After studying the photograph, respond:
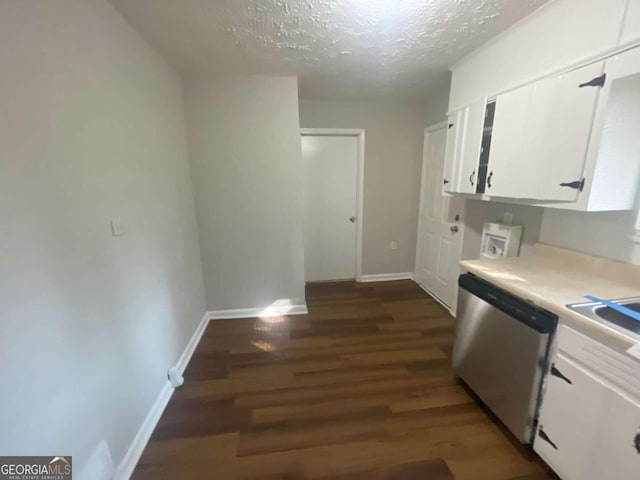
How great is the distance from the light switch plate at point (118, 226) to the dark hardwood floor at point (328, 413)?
4.02 ft

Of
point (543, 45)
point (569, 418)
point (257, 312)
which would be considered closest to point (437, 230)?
point (543, 45)

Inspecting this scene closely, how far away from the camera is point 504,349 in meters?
1.50

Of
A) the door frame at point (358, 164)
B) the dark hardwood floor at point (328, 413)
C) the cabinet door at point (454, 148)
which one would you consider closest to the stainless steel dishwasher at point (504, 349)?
the dark hardwood floor at point (328, 413)

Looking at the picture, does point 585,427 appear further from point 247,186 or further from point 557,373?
point 247,186

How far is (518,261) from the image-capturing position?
5.98 ft

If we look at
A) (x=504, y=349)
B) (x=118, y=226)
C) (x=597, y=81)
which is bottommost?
(x=504, y=349)

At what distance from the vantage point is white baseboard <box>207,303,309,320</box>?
2.88 m

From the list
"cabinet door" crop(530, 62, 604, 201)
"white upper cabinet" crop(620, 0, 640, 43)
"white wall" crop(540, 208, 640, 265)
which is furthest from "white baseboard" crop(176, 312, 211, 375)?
"white upper cabinet" crop(620, 0, 640, 43)

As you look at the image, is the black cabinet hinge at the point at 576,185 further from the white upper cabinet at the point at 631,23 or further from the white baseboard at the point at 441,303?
the white baseboard at the point at 441,303

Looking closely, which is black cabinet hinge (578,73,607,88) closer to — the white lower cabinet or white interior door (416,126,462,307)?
the white lower cabinet

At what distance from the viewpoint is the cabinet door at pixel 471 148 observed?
1929 mm

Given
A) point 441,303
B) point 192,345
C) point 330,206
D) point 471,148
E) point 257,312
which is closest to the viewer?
point 471,148

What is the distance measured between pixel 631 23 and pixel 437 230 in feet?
7.44

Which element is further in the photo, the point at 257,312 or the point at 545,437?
the point at 257,312
